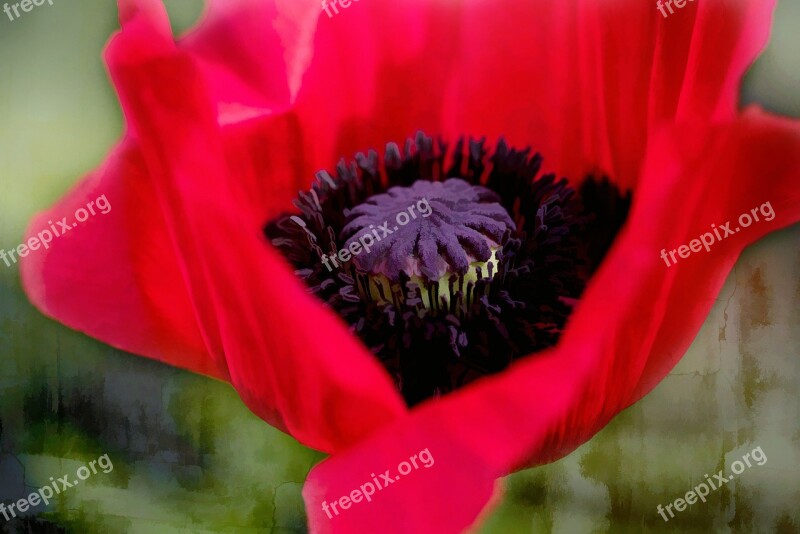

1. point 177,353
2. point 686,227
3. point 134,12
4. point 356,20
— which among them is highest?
point 134,12

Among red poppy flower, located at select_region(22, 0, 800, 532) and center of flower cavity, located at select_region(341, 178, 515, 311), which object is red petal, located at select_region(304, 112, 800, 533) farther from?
center of flower cavity, located at select_region(341, 178, 515, 311)

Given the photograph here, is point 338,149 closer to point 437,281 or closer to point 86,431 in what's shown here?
point 437,281

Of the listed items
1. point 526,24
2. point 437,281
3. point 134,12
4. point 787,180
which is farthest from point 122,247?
point 787,180

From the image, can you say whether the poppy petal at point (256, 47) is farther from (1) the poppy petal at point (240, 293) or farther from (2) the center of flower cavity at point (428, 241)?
(2) the center of flower cavity at point (428, 241)

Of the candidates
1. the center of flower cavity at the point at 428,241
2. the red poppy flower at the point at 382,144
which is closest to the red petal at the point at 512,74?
the red poppy flower at the point at 382,144

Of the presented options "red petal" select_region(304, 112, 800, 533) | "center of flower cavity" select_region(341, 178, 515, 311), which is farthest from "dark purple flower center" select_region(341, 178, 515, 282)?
"red petal" select_region(304, 112, 800, 533)

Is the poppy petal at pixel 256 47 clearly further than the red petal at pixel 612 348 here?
Yes
